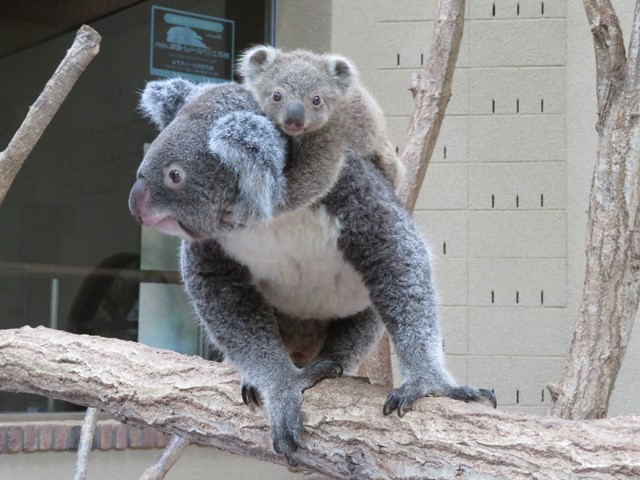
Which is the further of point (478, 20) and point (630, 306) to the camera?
point (478, 20)

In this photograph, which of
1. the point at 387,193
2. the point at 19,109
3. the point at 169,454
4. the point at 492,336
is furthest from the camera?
the point at 492,336

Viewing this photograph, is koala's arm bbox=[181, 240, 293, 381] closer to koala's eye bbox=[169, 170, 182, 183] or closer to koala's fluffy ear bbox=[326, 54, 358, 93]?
koala's eye bbox=[169, 170, 182, 183]

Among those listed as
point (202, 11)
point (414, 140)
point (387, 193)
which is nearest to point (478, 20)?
point (202, 11)

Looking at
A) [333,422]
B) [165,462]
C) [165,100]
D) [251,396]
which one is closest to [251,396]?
[251,396]

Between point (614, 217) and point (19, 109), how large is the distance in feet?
10.1

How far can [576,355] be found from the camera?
2.83 metres

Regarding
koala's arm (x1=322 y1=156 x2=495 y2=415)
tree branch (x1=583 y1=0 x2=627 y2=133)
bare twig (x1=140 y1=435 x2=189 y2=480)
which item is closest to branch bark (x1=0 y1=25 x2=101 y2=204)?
koala's arm (x1=322 y1=156 x2=495 y2=415)

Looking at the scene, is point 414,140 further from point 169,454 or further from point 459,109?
point 459,109

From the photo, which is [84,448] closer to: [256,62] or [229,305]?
[229,305]

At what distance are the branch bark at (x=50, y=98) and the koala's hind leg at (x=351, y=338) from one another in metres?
0.98

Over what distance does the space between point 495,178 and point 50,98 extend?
3.22 meters

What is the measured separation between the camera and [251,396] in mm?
2115

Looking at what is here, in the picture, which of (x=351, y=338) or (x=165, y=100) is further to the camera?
(x=351, y=338)

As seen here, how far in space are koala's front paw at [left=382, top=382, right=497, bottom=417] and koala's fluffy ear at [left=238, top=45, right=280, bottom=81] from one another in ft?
3.33
